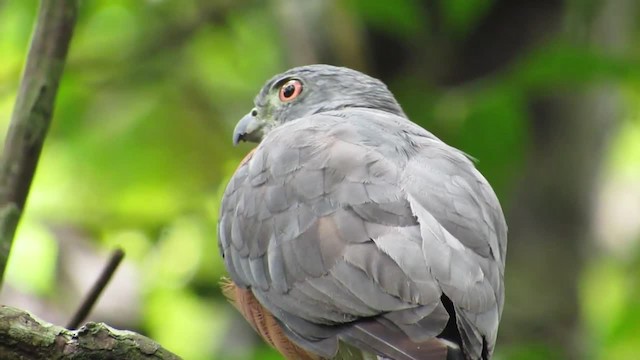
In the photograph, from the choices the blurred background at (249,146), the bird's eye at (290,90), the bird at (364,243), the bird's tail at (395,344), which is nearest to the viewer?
the bird's tail at (395,344)

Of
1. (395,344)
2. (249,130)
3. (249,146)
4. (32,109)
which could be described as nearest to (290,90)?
(249,130)

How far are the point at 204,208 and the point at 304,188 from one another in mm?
3158

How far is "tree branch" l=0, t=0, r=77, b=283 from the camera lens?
Result: 3.95 meters

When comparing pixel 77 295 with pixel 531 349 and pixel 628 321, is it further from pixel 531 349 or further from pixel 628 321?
pixel 628 321

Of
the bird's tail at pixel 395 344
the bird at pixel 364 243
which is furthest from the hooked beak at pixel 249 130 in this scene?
the bird's tail at pixel 395 344

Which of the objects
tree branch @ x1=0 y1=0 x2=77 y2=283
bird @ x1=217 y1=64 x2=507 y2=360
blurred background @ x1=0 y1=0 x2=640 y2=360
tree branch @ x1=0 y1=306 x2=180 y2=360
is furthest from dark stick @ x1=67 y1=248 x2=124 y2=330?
blurred background @ x1=0 y1=0 x2=640 y2=360

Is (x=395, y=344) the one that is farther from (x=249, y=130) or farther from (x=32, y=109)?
(x=249, y=130)

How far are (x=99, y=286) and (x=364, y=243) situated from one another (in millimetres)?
964

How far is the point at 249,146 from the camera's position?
7.93 metres

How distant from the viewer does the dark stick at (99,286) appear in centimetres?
373

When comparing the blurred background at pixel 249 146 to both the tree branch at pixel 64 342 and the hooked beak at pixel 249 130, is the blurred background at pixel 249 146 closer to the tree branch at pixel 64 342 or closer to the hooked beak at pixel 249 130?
the hooked beak at pixel 249 130

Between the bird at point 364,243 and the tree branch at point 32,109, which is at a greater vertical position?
Result: the tree branch at point 32,109

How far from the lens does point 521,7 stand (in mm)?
7301

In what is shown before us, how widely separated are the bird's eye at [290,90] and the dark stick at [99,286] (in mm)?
2157
